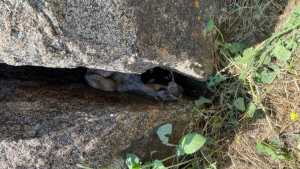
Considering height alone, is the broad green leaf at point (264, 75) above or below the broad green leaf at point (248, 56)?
below

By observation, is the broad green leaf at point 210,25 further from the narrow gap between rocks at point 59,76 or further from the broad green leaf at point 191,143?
the broad green leaf at point 191,143

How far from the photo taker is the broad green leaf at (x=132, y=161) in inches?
57.7

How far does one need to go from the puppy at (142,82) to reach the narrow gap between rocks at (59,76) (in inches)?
3.4

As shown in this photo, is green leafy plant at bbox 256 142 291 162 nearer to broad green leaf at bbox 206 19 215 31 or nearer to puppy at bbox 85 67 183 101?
puppy at bbox 85 67 183 101

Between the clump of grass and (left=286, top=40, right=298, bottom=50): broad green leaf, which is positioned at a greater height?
(left=286, top=40, right=298, bottom=50): broad green leaf

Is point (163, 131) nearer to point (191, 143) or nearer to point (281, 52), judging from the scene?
point (191, 143)

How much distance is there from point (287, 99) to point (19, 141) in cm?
145

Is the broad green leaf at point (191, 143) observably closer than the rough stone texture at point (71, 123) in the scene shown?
No

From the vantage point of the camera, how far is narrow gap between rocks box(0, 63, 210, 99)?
177 centimetres

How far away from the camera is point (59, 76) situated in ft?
6.20

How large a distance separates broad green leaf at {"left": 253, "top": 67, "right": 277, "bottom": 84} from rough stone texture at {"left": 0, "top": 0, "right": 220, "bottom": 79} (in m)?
0.47

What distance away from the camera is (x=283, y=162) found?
71.9 inches

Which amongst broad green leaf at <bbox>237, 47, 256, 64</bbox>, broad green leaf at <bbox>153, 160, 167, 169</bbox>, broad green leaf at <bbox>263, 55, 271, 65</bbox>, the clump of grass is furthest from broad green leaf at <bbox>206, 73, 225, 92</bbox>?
broad green leaf at <bbox>153, 160, 167, 169</bbox>

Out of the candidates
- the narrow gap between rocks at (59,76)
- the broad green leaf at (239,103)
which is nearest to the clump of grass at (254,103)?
the broad green leaf at (239,103)
